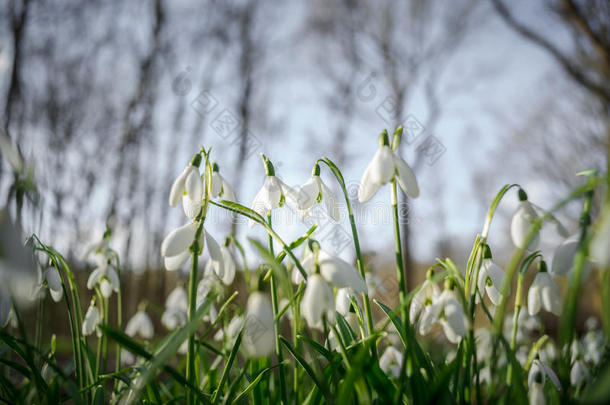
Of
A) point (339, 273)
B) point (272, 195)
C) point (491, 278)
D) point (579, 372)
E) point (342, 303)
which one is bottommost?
point (579, 372)

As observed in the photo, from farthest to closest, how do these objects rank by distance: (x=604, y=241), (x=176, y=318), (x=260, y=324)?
(x=176, y=318), (x=260, y=324), (x=604, y=241)

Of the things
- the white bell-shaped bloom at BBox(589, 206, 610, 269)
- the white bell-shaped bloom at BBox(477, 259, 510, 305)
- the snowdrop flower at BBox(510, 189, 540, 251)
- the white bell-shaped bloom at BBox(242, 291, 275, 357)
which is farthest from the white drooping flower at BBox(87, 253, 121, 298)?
the white bell-shaped bloom at BBox(589, 206, 610, 269)

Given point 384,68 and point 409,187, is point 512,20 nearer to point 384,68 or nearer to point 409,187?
point 384,68

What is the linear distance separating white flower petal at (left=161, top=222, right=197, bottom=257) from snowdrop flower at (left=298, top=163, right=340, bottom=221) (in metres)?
0.36

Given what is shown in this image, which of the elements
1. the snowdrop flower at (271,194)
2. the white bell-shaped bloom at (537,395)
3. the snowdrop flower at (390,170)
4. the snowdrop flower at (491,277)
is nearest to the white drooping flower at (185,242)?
the snowdrop flower at (271,194)

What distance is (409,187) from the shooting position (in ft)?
3.65

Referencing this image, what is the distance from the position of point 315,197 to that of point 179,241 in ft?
1.56

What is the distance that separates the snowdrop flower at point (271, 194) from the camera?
1.32 m

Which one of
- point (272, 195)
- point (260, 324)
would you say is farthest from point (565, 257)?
point (272, 195)

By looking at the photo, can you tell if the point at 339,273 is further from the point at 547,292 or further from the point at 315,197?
the point at 547,292

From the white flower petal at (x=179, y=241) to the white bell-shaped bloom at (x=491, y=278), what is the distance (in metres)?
0.86

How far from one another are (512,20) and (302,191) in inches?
308

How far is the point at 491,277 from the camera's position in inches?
46.9

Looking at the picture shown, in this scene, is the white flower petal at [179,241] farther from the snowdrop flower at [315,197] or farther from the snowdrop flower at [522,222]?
the snowdrop flower at [522,222]
